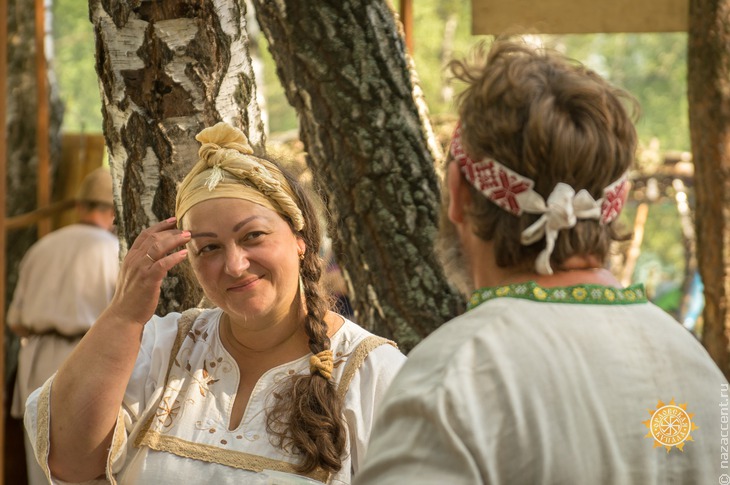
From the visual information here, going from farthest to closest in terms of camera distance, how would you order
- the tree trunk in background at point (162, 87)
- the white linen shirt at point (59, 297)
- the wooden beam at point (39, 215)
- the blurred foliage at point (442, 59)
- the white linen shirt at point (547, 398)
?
1. the blurred foliage at point (442, 59)
2. the wooden beam at point (39, 215)
3. the white linen shirt at point (59, 297)
4. the tree trunk in background at point (162, 87)
5. the white linen shirt at point (547, 398)

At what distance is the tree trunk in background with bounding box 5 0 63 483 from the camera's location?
7.73 meters

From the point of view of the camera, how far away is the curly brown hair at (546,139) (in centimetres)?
156

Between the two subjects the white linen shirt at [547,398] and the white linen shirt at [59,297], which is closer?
the white linen shirt at [547,398]

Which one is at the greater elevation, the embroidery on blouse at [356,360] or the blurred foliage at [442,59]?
the embroidery on blouse at [356,360]

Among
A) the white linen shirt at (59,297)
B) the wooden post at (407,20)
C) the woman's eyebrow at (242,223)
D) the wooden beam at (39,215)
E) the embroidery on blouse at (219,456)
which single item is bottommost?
the white linen shirt at (59,297)

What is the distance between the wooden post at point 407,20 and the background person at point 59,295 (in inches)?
101

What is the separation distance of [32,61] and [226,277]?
642cm

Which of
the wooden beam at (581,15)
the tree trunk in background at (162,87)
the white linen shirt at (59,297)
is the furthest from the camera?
the white linen shirt at (59,297)

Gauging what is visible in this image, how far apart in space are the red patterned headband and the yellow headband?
917 millimetres

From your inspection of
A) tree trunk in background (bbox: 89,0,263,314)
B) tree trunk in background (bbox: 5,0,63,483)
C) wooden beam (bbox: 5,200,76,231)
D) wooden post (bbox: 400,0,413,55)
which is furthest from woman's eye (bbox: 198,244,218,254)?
tree trunk in background (bbox: 5,0,63,483)

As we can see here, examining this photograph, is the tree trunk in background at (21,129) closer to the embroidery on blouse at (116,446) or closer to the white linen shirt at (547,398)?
the embroidery on blouse at (116,446)

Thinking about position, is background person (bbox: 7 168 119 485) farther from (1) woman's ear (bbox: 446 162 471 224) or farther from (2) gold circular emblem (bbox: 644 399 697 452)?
(2) gold circular emblem (bbox: 644 399 697 452)

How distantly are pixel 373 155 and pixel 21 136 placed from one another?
198 inches

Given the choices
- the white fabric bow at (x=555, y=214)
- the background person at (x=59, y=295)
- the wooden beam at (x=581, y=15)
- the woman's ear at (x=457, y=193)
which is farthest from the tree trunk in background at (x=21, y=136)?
the white fabric bow at (x=555, y=214)
